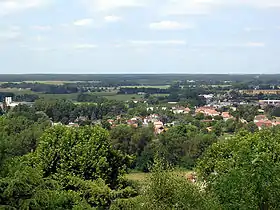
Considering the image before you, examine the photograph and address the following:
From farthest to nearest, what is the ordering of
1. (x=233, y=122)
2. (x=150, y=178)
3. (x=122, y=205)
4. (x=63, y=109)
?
(x=63, y=109) < (x=233, y=122) < (x=122, y=205) < (x=150, y=178)

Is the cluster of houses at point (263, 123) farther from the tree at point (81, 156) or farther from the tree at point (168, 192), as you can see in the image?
the tree at point (168, 192)

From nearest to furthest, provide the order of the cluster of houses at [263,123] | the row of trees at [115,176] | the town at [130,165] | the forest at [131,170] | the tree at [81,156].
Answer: the row of trees at [115,176] < the forest at [131,170] < the town at [130,165] < the tree at [81,156] < the cluster of houses at [263,123]

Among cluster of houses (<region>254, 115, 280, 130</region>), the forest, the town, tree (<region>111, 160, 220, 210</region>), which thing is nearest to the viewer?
the forest

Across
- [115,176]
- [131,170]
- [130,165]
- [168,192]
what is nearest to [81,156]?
[115,176]

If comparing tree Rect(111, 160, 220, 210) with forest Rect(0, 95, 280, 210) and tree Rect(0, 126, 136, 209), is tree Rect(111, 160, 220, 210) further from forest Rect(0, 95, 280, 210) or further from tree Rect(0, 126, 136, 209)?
tree Rect(0, 126, 136, 209)

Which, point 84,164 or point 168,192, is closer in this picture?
point 168,192

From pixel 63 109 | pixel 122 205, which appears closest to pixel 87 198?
pixel 122 205

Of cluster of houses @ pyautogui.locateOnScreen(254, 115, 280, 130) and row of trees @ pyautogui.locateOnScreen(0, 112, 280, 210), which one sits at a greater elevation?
row of trees @ pyautogui.locateOnScreen(0, 112, 280, 210)

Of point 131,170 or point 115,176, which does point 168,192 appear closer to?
point 115,176

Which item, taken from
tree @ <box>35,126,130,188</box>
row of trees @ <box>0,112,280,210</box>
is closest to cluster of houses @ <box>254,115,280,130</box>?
row of trees @ <box>0,112,280,210</box>

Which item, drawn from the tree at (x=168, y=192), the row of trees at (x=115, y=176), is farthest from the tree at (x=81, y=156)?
the tree at (x=168, y=192)

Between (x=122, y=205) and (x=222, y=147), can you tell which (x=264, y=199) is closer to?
(x=122, y=205)
